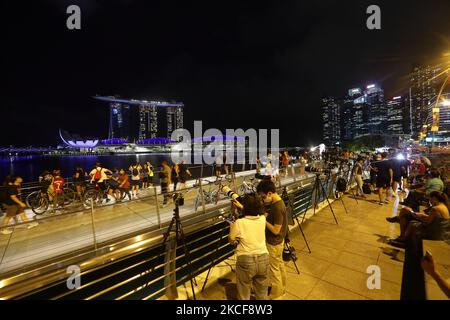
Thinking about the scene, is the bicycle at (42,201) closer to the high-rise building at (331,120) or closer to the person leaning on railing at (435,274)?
the person leaning on railing at (435,274)

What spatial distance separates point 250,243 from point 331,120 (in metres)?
→ 189

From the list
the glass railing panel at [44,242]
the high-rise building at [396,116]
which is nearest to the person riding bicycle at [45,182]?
the glass railing panel at [44,242]

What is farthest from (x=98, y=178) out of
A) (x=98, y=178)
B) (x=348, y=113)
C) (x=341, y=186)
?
(x=348, y=113)

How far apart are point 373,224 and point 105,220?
784 centimetres

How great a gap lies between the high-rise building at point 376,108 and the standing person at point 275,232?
429ft

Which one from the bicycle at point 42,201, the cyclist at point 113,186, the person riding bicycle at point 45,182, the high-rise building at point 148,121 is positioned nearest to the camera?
the bicycle at point 42,201

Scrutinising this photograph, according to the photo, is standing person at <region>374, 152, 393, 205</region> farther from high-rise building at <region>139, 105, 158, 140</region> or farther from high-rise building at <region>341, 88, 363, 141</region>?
high-rise building at <region>139, 105, 158, 140</region>

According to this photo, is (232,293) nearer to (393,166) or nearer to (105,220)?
(105,220)

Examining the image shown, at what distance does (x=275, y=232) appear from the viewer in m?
3.08

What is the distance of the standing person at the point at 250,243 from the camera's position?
2.62 meters

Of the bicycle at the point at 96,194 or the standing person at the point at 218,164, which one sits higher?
the standing person at the point at 218,164

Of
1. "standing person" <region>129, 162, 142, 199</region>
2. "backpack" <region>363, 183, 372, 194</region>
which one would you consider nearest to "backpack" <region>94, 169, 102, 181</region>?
"standing person" <region>129, 162, 142, 199</region>

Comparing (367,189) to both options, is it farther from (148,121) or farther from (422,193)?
(148,121)
